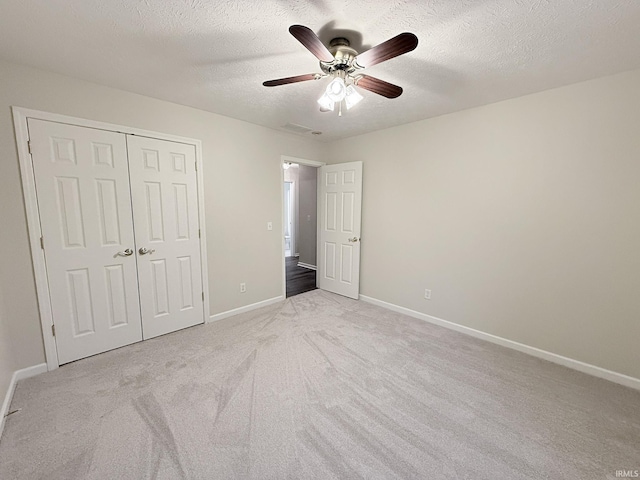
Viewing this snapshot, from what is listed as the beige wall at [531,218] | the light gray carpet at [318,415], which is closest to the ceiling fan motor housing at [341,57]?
the beige wall at [531,218]

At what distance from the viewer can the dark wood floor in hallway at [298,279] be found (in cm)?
440

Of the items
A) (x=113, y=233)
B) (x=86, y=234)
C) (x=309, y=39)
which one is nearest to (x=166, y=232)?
(x=113, y=233)

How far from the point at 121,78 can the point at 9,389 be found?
2.55 metres

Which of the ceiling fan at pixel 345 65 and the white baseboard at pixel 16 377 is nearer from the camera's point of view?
the ceiling fan at pixel 345 65

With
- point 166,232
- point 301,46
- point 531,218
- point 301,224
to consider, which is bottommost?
point 301,224

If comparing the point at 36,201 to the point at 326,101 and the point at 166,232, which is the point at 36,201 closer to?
the point at 166,232

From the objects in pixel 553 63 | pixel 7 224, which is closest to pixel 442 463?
pixel 553 63

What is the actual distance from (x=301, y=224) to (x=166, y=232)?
3751 millimetres

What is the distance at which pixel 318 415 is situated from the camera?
1745mm

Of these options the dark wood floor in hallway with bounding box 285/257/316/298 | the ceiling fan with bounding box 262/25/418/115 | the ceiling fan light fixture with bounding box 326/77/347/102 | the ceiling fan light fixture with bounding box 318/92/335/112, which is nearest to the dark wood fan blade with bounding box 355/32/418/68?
the ceiling fan with bounding box 262/25/418/115

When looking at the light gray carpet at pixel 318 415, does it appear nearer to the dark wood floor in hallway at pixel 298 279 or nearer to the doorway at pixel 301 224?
the dark wood floor in hallway at pixel 298 279

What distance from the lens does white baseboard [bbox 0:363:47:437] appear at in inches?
67.7

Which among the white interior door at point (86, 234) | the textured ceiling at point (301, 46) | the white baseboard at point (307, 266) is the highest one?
the textured ceiling at point (301, 46)

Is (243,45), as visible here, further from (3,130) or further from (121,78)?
(3,130)
